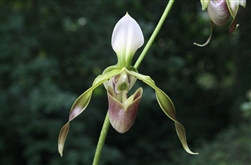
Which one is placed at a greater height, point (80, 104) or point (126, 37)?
point (126, 37)

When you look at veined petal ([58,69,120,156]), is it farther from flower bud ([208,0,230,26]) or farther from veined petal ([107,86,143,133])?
flower bud ([208,0,230,26])

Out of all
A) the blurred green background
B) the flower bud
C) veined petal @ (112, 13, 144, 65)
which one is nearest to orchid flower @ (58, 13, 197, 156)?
veined petal @ (112, 13, 144, 65)

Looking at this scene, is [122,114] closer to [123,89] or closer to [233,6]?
[123,89]

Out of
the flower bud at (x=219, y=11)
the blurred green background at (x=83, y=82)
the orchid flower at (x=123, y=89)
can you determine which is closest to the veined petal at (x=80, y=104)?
the orchid flower at (x=123, y=89)

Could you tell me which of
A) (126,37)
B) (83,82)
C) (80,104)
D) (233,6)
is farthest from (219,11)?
(83,82)

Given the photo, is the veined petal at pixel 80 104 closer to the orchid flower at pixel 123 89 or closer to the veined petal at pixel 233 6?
the orchid flower at pixel 123 89

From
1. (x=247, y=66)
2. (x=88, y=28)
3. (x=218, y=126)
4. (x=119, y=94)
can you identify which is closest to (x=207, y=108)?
(x=218, y=126)
